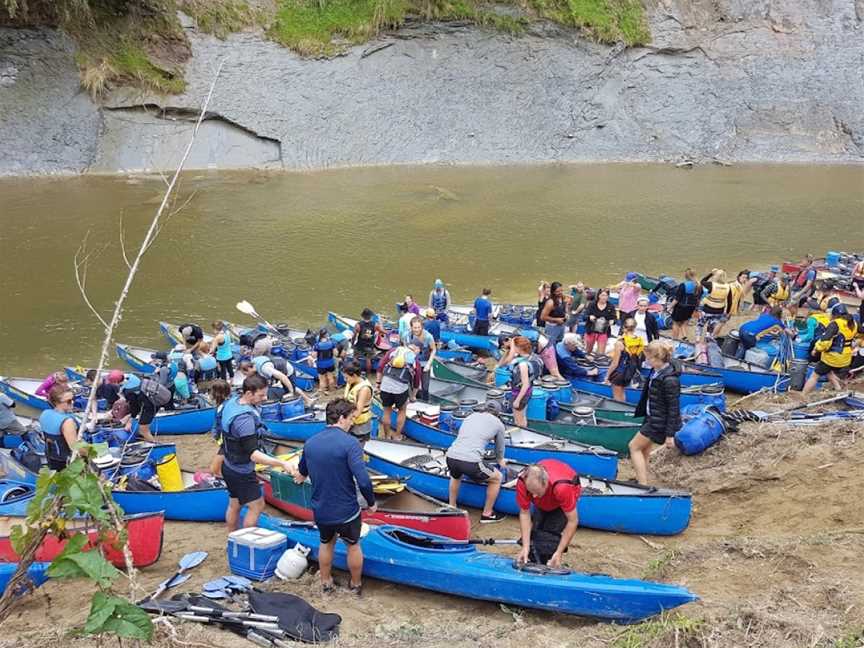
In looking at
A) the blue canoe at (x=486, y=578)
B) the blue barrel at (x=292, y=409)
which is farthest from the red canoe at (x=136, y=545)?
the blue barrel at (x=292, y=409)

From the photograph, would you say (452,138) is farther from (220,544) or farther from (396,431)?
(220,544)

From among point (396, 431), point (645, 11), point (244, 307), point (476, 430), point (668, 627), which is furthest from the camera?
point (645, 11)

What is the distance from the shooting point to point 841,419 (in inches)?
370

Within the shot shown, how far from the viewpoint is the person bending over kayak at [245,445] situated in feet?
21.5

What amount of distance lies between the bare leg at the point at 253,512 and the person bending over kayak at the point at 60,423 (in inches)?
70.6

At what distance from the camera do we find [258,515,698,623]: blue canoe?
218 inches

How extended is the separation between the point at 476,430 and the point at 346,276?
48.1 ft

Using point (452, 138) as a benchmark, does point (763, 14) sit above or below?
above

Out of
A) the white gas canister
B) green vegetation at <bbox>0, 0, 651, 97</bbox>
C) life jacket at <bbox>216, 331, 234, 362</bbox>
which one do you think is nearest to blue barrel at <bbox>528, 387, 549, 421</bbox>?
the white gas canister

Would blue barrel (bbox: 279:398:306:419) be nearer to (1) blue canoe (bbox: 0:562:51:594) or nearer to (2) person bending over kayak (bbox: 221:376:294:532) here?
(2) person bending over kayak (bbox: 221:376:294:532)

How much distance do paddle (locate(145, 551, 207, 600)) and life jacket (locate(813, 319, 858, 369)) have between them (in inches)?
350

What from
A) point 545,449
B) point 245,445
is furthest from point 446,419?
point 245,445

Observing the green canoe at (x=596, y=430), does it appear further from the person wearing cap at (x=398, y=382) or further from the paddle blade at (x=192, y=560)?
the paddle blade at (x=192, y=560)

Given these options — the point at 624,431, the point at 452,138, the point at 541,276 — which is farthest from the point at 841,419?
the point at 452,138
